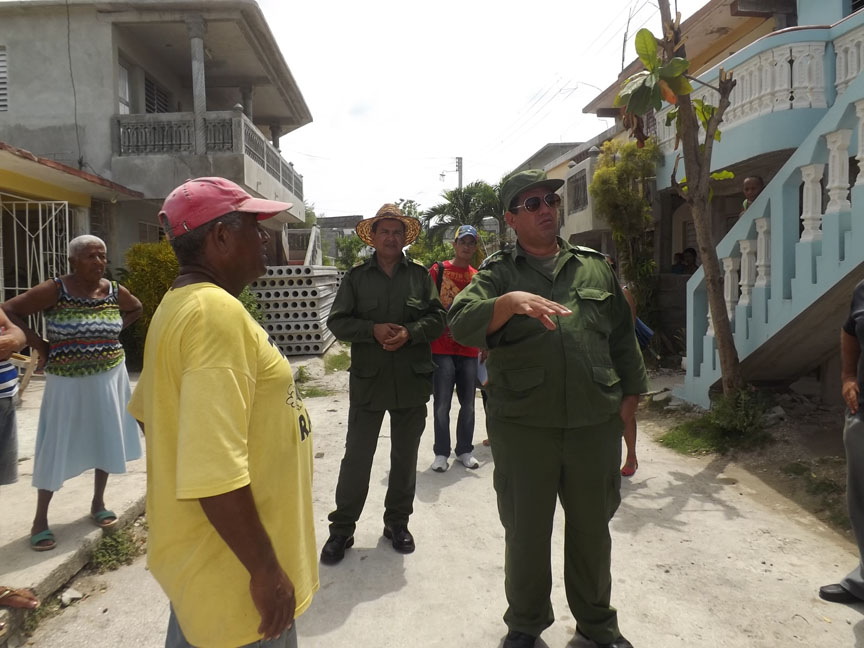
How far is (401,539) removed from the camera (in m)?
3.51

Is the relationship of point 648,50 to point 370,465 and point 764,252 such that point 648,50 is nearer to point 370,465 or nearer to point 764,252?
point 764,252

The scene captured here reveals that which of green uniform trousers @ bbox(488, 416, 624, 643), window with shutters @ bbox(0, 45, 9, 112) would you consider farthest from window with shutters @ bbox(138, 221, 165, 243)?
green uniform trousers @ bbox(488, 416, 624, 643)

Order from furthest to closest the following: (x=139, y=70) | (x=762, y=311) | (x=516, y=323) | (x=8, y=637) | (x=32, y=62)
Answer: (x=139, y=70) → (x=32, y=62) → (x=762, y=311) → (x=8, y=637) → (x=516, y=323)

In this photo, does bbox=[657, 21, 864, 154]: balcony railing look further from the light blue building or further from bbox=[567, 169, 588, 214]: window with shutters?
bbox=[567, 169, 588, 214]: window with shutters

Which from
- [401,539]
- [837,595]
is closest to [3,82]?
[401,539]

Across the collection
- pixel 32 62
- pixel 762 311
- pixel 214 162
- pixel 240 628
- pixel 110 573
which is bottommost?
pixel 110 573

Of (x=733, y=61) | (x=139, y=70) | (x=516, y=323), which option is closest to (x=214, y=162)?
(x=139, y=70)

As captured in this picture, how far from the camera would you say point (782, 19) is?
395 inches

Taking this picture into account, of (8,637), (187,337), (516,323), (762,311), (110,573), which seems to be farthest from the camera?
(762,311)

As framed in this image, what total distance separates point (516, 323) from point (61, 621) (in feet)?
8.27

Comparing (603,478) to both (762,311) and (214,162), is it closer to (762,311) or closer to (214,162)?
(762,311)

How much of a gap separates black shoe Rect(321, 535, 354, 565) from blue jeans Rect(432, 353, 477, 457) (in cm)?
170

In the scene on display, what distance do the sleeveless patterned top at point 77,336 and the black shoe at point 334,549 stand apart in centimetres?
167

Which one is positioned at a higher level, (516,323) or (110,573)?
(516,323)
